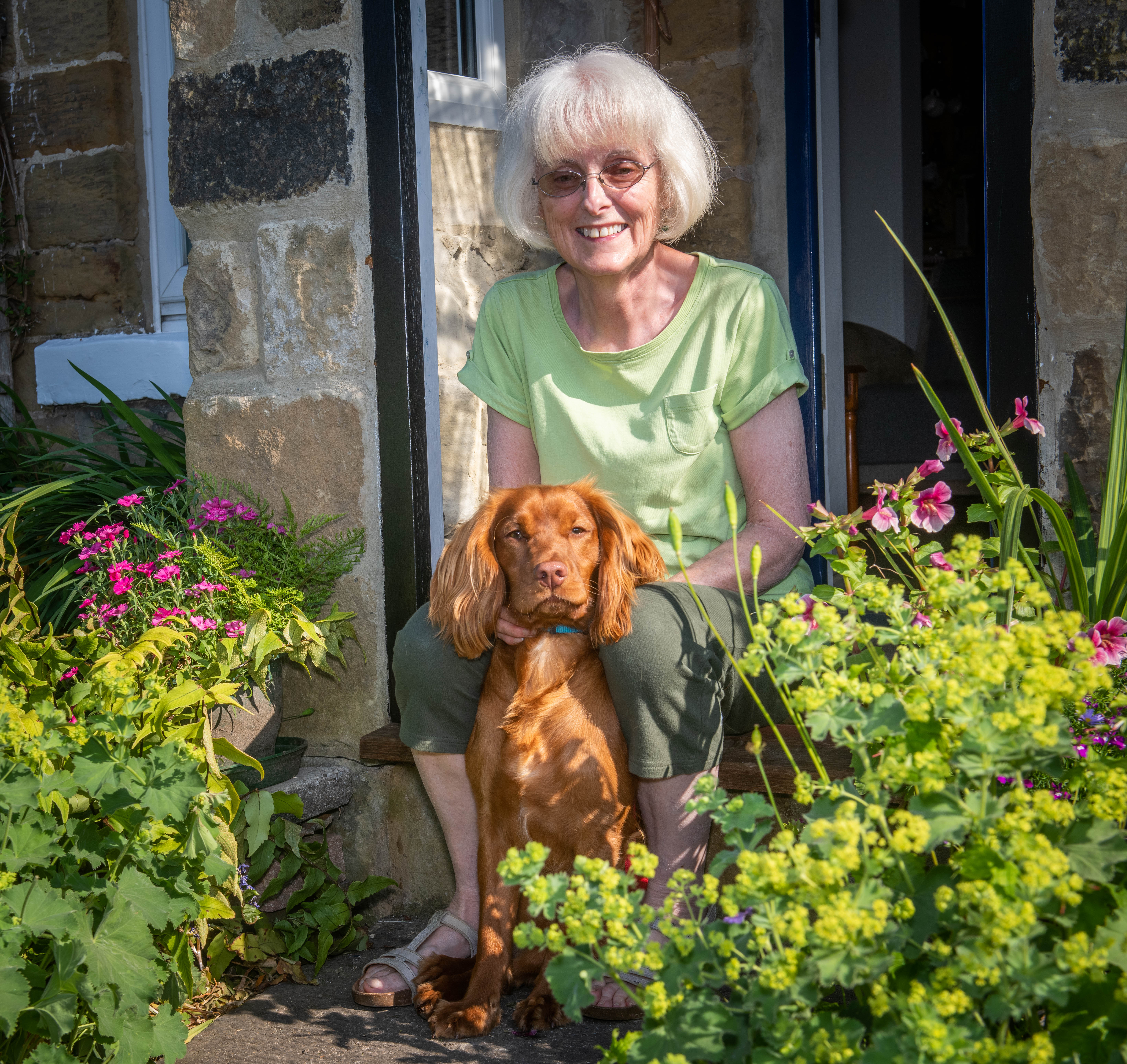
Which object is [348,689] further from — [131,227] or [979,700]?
[131,227]

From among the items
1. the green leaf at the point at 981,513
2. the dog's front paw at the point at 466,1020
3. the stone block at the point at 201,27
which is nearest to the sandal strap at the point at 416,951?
the dog's front paw at the point at 466,1020

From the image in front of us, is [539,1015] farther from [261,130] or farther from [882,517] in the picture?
[261,130]

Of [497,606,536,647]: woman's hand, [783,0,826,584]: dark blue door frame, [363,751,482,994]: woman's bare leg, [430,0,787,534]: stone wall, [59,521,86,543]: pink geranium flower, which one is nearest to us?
[497,606,536,647]: woman's hand

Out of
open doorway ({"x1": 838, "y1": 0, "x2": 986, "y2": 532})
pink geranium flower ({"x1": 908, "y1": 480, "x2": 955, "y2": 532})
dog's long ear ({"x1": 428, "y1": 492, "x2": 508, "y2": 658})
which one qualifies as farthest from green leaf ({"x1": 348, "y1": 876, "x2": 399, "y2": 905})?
open doorway ({"x1": 838, "y1": 0, "x2": 986, "y2": 532})

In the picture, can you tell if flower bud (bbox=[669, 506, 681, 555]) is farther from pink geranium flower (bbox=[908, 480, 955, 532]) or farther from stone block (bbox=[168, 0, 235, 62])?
stone block (bbox=[168, 0, 235, 62])

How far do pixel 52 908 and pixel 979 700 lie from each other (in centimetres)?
118

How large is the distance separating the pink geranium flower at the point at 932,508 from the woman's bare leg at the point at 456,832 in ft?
3.01

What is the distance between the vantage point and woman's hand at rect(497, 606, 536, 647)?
1875 mm

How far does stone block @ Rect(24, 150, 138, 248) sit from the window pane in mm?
1754

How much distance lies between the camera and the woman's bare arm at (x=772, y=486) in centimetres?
205

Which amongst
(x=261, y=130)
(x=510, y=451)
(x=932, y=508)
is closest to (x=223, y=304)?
(x=261, y=130)

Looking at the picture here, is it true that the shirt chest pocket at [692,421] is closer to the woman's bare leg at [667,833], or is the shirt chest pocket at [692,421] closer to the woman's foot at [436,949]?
the woman's bare leg at [667,833]

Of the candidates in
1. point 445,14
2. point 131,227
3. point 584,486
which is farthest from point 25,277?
point 584,486

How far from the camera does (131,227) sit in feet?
13.1
